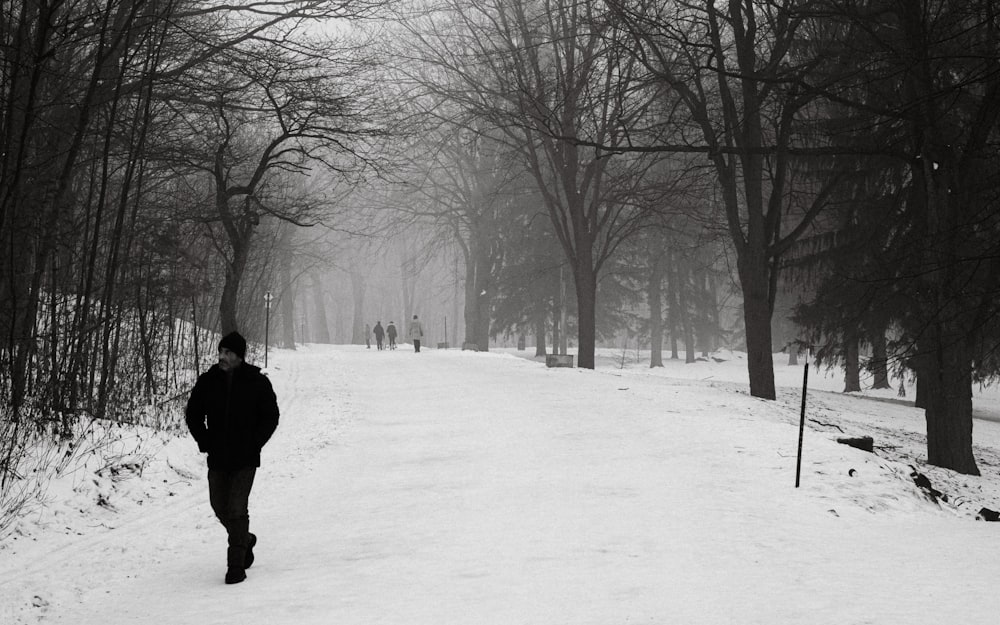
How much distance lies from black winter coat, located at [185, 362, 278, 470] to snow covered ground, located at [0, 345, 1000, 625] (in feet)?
3.05

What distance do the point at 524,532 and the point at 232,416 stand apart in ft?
9.10

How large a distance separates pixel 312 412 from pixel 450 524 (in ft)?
30.2

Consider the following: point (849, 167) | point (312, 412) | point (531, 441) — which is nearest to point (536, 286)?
point (849, 167)

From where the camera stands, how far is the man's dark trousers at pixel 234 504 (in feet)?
22.3

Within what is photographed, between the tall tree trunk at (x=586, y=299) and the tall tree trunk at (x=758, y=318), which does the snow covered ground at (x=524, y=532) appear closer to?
the tall tree trunk at (x=758, y=318)

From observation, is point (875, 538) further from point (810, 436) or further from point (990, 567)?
point (810, 436)

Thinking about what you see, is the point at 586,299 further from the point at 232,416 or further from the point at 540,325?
the point at 232,416

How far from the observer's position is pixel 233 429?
7051 mm

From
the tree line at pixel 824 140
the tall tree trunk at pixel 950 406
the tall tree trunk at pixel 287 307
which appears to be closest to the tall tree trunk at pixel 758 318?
the tree line at pixel 824 140

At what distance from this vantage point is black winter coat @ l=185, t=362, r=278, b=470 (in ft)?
23.1

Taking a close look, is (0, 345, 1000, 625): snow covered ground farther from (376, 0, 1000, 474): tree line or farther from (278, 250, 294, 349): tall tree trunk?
(278, 250, 294, 349): tall tree trunk

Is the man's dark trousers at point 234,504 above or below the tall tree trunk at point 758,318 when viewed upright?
below

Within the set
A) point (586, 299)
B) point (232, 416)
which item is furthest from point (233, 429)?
point (586, 299)

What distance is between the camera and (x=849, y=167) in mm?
20141
